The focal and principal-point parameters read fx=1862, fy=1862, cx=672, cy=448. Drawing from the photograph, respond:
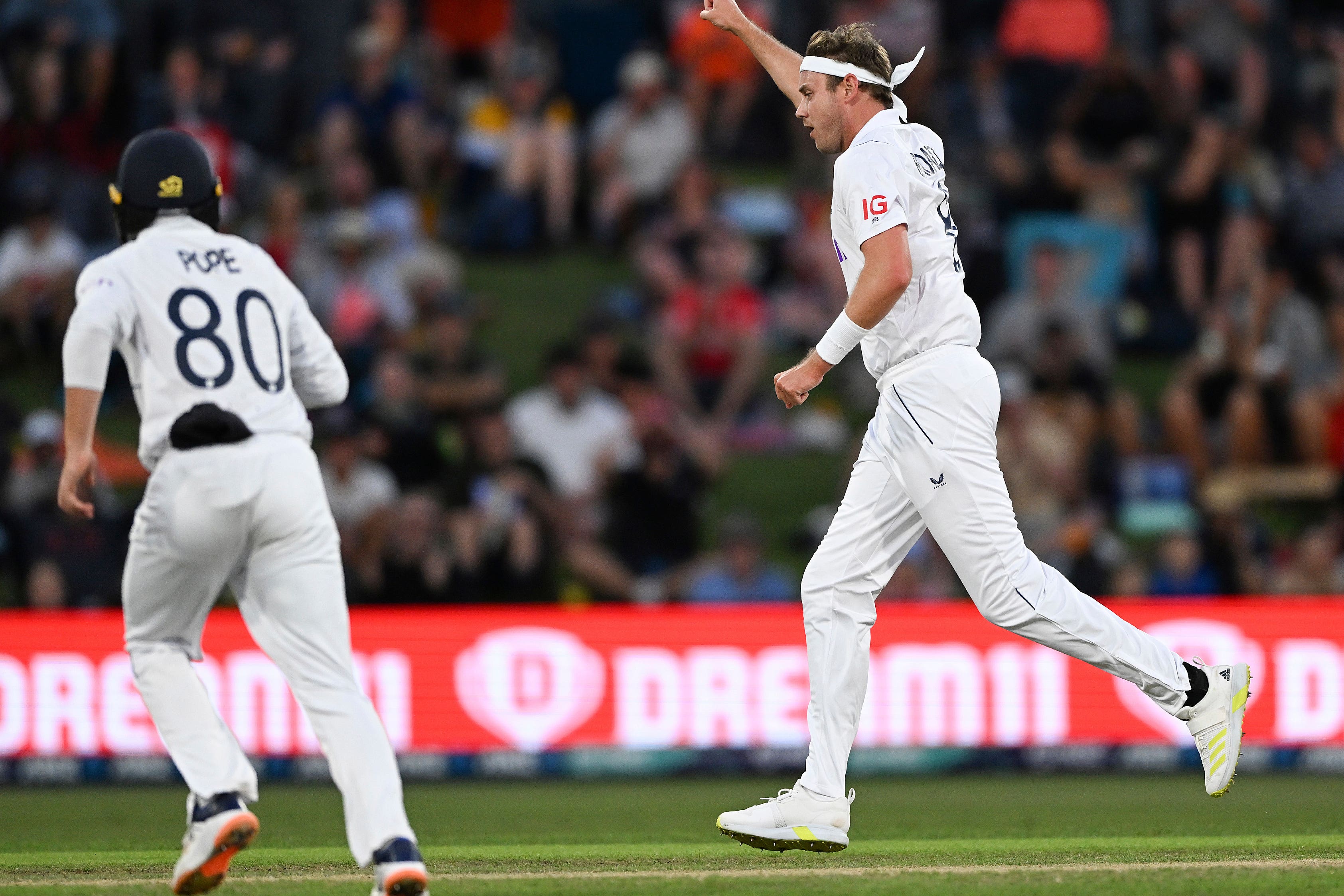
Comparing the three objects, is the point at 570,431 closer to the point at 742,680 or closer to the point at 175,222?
the point at 742,680

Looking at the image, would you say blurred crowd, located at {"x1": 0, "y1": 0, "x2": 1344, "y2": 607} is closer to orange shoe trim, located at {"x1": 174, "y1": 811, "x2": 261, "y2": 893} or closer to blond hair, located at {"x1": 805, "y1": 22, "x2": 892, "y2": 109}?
blond hair, located at {"x1": 805, "y1": 22, "x2": 892, "y2": 109}

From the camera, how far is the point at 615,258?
1566cm

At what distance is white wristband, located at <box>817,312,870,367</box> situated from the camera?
19.2 ft

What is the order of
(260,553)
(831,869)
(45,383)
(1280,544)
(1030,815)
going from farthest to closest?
(45,383) < (1280,544) < (1030,815) < (831,869) < (260,553)

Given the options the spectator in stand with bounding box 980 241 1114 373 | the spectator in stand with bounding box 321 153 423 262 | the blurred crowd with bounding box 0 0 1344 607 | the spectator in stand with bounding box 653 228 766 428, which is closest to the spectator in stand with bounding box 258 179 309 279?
the blurred crowd with bounding box 0 0 1344 607

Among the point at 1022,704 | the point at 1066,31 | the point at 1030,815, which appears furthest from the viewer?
the point at 1066,31

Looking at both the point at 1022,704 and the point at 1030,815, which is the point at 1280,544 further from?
the point at 1030,815

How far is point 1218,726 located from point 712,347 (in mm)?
8233

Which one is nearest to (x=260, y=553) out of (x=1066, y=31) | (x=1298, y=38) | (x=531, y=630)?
(x=531, y=630)

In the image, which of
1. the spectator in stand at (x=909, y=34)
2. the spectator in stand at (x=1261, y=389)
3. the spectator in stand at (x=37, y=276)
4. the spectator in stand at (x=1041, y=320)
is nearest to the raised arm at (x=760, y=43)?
the spectator in stand at (x=1041, y=320)

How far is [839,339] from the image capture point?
5867 millimetres

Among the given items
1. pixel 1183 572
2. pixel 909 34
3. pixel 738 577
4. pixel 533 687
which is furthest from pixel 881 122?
pixel 909 34

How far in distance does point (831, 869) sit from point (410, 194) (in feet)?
34.0

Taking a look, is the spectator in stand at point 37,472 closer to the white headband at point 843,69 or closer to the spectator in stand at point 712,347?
the spectator in stand at point 712,347
